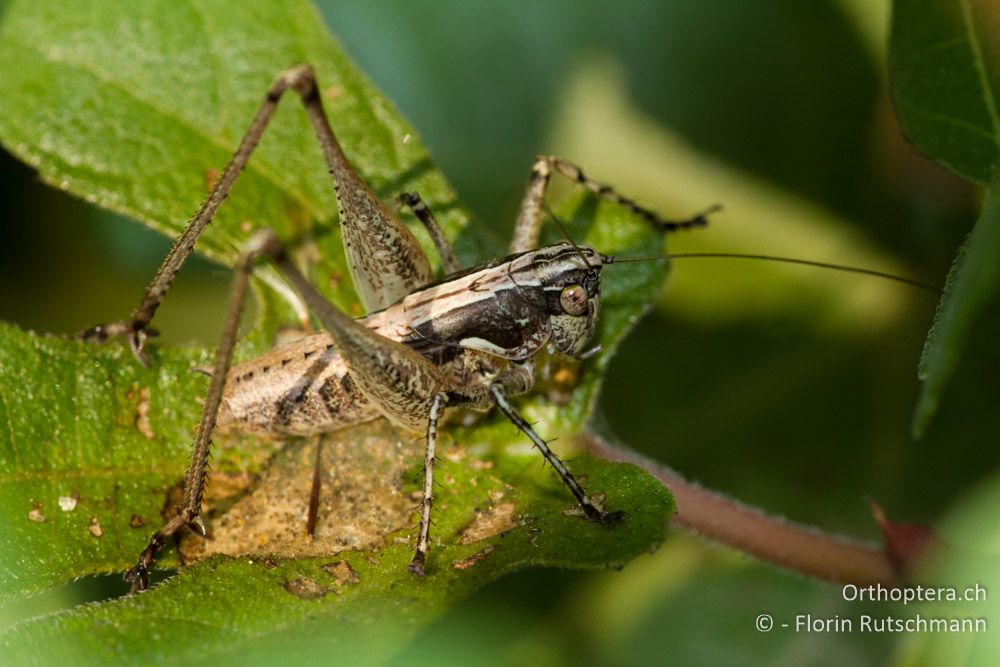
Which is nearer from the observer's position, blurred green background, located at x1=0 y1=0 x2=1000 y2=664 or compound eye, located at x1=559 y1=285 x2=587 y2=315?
compound eye, located at x1=559 y1=285 x2=587 y2=315

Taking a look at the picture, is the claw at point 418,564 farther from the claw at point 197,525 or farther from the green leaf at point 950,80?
the green leaf at point 950,80

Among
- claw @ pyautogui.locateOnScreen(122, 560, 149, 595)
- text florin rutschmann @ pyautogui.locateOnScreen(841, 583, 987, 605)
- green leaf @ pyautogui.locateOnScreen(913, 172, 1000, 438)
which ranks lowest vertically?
text florin rutschmann @ pyautogui.locateOnScreen(841, 583, 987, 605)

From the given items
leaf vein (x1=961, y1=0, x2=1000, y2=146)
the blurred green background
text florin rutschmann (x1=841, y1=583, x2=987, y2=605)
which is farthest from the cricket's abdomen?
leaf vein (x1=961, y1=0, x2=1000, y2=146)

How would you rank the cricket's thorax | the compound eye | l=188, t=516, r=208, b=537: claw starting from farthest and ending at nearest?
the compound eye → the cricket's thorax → l=188, t=516, r=208, b=537: claw

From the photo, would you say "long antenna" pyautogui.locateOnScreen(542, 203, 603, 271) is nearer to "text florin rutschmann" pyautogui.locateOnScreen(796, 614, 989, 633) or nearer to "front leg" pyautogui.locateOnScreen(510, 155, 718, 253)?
"front leg" pyautogui.locateOnScreen(510, 155, 718, 253)

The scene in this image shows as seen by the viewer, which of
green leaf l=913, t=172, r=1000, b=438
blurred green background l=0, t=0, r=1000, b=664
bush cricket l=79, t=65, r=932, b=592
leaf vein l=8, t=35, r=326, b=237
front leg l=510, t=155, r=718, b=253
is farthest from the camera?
blurred green background l=0, t=0, r=1000, b=664

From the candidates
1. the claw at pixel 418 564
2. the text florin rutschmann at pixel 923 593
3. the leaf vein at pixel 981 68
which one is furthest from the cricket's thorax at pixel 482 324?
the leaf vein at pixel 981 68

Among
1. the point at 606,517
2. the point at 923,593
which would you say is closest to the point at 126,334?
the point at 606,517
